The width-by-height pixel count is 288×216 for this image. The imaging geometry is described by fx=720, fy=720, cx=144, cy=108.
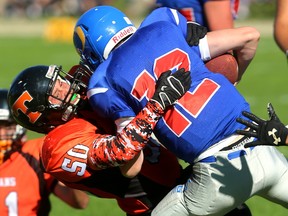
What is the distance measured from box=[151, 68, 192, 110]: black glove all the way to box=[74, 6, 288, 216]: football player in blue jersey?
0.20 feet

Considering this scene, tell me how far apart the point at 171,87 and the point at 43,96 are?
706mm

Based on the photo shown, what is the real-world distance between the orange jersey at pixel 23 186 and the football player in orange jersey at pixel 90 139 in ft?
1.76

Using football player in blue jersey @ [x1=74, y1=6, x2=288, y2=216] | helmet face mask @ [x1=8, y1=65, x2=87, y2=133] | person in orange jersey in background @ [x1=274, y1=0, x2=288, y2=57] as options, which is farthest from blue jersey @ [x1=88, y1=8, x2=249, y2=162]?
person in orange jersey in background @ [x1=274, y1=0, x2=288, y2=57]

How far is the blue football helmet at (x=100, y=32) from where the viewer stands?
12.0ft

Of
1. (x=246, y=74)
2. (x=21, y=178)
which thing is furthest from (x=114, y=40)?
(x=246, y=74)

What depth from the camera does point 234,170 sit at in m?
3.44

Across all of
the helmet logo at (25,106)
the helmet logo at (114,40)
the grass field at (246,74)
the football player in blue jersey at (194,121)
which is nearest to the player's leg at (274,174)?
the football player in blue jersey at (194,121)

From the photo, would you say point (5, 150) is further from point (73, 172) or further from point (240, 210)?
point (240, 210)

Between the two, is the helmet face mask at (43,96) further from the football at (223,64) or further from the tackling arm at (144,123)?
the football at (223,64)

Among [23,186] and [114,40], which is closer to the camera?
[114,40]

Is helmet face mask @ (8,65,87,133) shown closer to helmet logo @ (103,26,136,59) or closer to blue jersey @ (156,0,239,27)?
helmet logo @ (103,26,136,59)

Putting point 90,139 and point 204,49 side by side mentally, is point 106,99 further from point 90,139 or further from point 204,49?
point 204,49

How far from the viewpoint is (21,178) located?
4.29 meters

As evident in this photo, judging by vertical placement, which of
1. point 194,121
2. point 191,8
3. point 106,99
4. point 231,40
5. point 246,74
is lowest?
point 246,74
